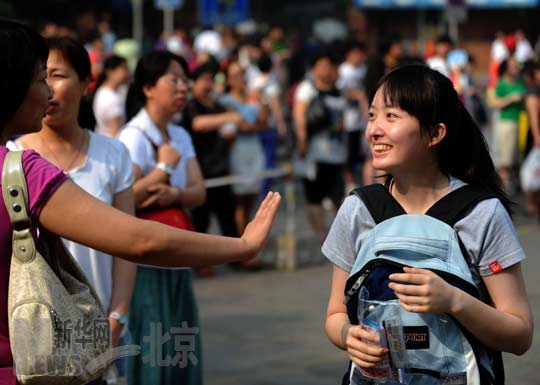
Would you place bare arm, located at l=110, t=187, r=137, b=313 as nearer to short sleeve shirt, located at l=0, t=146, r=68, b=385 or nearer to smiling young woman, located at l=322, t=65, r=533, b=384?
smiling young woman, located at l=322, t=65, r=533, b=384

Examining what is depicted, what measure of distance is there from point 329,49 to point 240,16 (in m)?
11.1

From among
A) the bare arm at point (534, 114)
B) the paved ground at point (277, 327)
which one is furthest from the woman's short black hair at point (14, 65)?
the bare arm at point (534, 114)

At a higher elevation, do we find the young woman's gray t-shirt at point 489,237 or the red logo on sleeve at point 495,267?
the young woman's gray t-shirt at point 489,237

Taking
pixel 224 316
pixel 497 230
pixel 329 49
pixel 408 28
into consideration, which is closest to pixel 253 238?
pixel 497 230

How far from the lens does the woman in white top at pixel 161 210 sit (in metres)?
5.30

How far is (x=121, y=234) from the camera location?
279 cm

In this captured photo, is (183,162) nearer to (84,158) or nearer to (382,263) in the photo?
(84,158)

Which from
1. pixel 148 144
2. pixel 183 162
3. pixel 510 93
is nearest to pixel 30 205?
pixel 148 144

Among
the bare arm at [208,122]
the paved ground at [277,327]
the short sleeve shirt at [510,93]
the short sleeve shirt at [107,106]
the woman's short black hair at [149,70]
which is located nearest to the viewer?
the woman's short black hair at [149,70]

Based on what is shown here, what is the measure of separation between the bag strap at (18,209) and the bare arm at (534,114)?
1078 cm

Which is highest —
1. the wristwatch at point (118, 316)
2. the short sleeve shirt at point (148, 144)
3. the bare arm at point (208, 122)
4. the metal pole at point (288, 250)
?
the bare arm at point (208, 122)

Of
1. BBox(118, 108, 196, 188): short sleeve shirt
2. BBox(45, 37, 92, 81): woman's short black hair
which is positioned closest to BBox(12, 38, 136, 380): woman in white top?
BBox(45, 37, 92, 81): woman's short black hair

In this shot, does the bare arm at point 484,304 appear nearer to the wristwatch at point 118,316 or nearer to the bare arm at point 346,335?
the bare arm at point 346,335

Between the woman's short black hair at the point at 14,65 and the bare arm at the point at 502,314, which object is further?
the bare arm at the point at 502,314
